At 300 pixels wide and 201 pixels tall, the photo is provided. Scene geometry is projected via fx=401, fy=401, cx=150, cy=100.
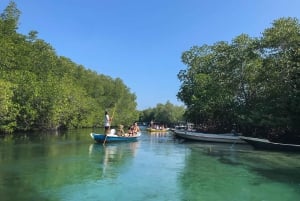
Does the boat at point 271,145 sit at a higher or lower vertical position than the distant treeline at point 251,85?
lower

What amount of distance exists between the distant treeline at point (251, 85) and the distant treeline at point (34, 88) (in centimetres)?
1233

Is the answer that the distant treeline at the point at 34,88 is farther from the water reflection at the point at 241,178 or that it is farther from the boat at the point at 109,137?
the water reflection at the point at 241,178

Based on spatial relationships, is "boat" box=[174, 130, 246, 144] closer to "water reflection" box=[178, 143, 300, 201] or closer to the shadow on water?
the shadow on water

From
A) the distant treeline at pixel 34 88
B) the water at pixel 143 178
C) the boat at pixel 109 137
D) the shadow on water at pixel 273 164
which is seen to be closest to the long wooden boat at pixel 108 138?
the boat at pixel 109 137

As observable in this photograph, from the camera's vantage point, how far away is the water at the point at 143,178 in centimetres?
1385

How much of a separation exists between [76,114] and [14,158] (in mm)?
50712

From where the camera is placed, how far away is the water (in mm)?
13852

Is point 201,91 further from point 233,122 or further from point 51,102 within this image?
point 51,102

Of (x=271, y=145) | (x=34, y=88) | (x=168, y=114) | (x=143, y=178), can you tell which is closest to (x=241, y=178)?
(x=143, y=178)

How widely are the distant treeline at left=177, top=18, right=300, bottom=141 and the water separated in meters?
11.1

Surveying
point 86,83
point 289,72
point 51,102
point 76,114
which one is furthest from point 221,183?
point 86,83

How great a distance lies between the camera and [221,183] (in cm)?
Answer: 1667

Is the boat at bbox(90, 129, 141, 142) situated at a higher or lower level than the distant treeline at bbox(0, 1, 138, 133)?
lower

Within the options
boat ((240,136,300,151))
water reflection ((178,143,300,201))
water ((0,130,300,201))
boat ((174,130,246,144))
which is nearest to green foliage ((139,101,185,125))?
boat ((174,130,246,144))
